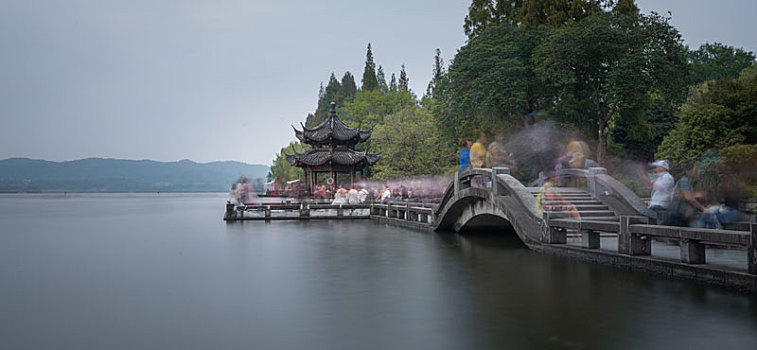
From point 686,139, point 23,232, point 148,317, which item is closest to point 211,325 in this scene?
point 148,317

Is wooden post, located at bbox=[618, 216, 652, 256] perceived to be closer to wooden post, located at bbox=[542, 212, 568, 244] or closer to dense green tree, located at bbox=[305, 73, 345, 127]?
wooden post, located at bbox=[542, 212, 568, 244]

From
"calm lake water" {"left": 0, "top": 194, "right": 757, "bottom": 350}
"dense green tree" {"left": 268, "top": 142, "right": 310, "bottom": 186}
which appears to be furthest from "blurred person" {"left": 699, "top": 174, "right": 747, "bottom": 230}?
"dense green tree" {"left": 268, "top": 142, "right": 310, "bottom": 186}

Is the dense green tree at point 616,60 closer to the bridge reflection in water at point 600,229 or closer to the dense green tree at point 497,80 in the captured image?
the dense green tree at point 497,80

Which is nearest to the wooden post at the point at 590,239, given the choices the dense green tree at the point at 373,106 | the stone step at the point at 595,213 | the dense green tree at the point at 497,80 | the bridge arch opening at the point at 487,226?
the stone step at the point at 595,213

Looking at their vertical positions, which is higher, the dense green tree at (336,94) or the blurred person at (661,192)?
the dense green tree at (336,94)

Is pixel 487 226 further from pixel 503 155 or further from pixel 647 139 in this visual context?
pixel 647 139

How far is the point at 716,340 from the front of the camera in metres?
6.00

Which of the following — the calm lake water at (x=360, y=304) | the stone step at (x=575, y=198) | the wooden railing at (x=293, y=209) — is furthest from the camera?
the wooden railing at (x=293, y=209)

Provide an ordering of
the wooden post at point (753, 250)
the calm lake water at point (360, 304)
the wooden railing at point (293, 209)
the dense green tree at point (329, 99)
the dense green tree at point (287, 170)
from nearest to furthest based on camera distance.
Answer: the calm lake water at point (360, 304), the wooden post at point (753, 250), the wooden railing at point (293, 209), the dense green tree at point (287, 170), the dense green tree at point (329, 99)

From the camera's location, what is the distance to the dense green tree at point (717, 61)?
51719 millimetres

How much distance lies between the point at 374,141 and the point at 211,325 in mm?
41050

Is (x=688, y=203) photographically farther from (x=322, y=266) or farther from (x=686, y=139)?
(x=686, y=139)

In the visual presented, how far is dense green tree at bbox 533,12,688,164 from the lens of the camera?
77.3 ft

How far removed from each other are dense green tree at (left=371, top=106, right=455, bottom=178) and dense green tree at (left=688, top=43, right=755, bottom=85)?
24644 millimetres
